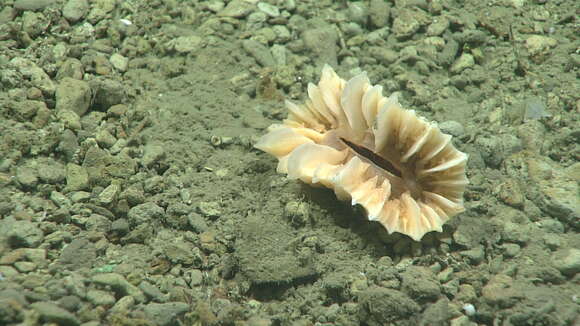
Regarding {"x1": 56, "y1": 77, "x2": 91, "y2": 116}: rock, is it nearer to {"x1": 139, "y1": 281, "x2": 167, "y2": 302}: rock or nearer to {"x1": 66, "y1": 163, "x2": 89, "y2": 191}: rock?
{"x1": 66, "y1": 163, "x2": 89, "y2": 191}: rock

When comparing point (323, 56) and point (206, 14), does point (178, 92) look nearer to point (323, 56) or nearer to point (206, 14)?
point (206, 14)

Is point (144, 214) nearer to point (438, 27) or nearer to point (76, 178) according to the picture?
point (76, 178)

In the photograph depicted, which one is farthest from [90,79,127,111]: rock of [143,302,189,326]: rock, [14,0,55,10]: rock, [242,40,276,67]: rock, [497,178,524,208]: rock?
[497,178,524,208]: rock

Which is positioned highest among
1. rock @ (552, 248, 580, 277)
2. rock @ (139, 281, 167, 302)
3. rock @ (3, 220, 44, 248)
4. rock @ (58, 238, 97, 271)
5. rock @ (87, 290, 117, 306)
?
rock @ (552, 248, 580, 277)

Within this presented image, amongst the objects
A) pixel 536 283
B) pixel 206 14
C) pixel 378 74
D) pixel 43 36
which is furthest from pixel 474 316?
pixel 43 36

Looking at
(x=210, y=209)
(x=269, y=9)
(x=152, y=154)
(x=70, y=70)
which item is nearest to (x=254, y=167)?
(x=210, y=209)

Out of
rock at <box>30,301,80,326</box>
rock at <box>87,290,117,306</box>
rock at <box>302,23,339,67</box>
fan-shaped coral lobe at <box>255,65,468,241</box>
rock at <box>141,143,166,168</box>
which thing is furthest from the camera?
rock at <box>302,23,339,67</box>
